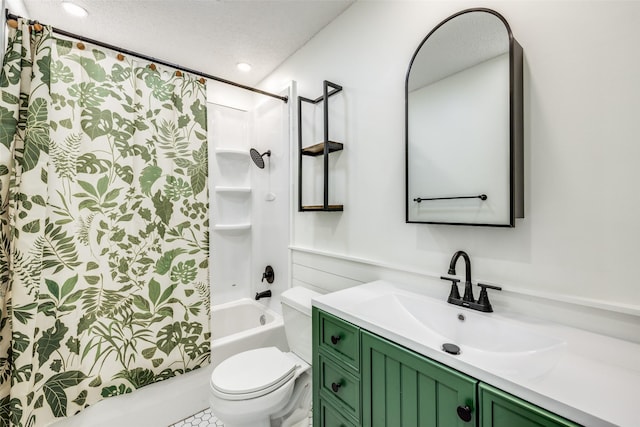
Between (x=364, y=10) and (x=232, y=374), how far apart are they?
2.14 meters

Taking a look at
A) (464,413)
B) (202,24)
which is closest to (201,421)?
(464,413)

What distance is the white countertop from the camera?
1.83 ft

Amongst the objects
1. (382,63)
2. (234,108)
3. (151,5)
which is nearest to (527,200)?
(382,63)

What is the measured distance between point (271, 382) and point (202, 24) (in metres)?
2.20

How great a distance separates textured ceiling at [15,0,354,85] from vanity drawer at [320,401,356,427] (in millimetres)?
2150

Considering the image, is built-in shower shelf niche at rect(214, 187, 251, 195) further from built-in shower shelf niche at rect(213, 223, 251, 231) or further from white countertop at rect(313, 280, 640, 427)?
white countertop at rect(313, 280, 640, 427)

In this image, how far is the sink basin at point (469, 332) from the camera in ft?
2.69

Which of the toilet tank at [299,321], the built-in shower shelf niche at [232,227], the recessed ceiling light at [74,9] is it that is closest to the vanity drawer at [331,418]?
the toilet tank at [299,321]

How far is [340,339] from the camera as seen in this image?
111cm

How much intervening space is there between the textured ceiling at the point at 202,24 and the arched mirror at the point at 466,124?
0.82 metres

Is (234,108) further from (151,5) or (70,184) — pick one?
(70,184)

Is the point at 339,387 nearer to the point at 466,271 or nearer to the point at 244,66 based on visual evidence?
the point at 466,271

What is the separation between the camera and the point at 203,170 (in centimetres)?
181

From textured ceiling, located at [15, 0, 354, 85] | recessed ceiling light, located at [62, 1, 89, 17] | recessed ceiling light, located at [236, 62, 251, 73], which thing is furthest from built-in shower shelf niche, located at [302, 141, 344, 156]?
recessed ceiling light, located at [62, 1, 89, 17]
